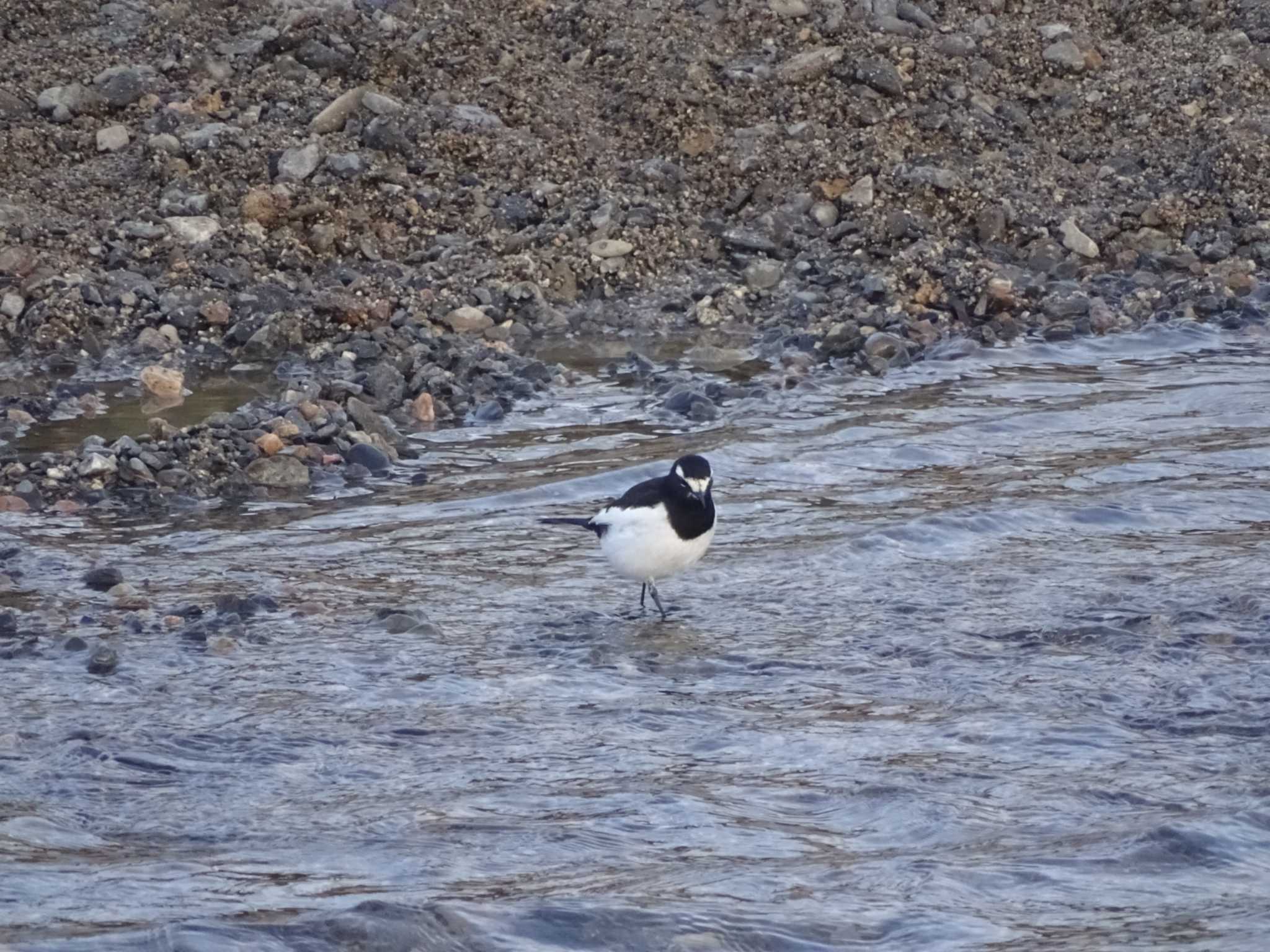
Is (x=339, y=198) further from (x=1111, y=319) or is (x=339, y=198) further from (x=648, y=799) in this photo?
(x=648, y=799)

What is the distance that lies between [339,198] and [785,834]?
9158mm

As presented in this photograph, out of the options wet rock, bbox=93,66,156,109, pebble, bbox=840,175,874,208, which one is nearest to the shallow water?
pebble, bbox=840,175,874,208

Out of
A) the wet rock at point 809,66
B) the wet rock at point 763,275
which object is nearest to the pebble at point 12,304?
the wet rock at point 763,275

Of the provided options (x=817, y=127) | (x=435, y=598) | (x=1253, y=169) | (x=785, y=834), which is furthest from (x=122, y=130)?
(x=785, y=834)

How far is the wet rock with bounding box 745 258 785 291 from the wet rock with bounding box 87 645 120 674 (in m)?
7.35

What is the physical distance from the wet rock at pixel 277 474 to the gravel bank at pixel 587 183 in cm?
92

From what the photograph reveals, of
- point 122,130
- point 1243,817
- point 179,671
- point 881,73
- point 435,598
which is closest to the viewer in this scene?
point 1243,817

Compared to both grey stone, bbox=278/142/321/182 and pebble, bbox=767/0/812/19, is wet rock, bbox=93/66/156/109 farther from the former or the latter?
pebble, bbox=767/0/812/19

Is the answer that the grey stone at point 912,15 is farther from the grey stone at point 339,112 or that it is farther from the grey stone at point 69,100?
the grey stone at point 69,100

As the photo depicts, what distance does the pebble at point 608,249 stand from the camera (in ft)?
46.0

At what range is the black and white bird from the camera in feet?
27.0

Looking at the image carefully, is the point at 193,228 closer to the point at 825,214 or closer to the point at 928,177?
the point at 825,214

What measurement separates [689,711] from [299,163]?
324 inches

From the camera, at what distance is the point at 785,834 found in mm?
5828
